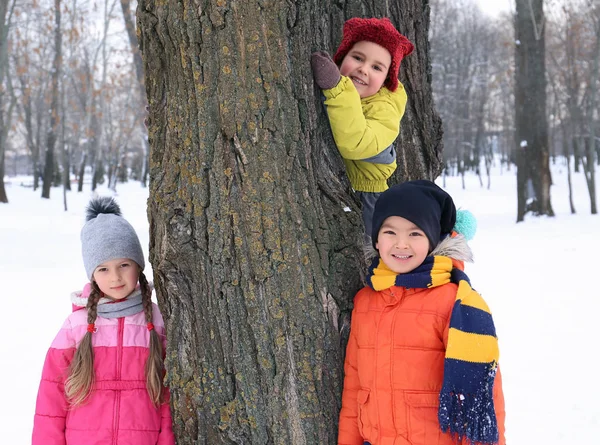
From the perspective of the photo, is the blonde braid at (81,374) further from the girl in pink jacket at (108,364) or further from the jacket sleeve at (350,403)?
the jacket sleeve at (350,403)

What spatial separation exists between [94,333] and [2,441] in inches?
73.0

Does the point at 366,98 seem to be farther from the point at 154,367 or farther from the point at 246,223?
the point at 154,367

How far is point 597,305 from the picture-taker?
5867mm

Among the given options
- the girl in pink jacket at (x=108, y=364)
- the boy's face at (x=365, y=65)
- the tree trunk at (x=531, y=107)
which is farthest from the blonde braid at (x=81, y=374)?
the tree trunk at (x=531, y=107)

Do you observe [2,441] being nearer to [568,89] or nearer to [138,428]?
[138,428]

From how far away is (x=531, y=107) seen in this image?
507 inches

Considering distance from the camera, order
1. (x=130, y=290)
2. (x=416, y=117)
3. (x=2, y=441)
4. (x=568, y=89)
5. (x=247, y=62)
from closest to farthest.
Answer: (x=247, y=62) < (x=130, y=290) < (x=416, y=117) < (x=2, y=441) < (x=568, y=89)

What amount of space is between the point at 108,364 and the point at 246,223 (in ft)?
2.70

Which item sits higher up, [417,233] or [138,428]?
[417,233]

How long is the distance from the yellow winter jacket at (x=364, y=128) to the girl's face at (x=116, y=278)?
37.6 inches

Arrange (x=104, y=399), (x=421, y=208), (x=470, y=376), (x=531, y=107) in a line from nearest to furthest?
(x=470, y=376)
(x=421, y=208)
(x=104, y=399)
(x=531, y=107)

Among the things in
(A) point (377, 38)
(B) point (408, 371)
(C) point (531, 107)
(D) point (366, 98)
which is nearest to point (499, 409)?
(B) point (408, 371)

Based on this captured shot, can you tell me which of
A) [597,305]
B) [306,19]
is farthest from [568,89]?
[306,19]

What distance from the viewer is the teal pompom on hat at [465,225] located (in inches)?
79.5
